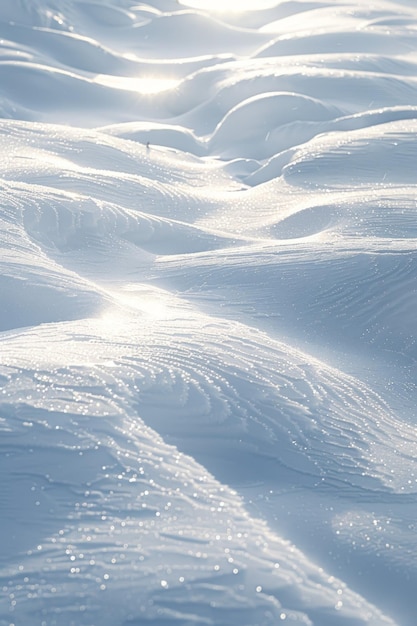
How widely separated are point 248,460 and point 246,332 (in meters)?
0.59

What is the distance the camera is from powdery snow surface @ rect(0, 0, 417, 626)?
54.4 inches

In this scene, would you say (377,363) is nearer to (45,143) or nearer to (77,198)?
(77,198)

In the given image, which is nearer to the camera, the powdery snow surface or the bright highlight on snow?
the powdery snow surface

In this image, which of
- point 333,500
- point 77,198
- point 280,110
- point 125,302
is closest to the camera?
point 333,500

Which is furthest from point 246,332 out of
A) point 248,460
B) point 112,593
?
point 112,593

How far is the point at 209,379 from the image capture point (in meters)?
1.89

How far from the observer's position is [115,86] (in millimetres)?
6148

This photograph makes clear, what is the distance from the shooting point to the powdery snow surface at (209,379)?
138 cm

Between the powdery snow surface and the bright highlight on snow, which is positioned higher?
the bright highlight on snow

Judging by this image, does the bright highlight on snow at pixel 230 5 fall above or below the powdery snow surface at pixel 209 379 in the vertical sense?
above

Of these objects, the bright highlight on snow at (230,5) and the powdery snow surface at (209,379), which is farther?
the bright highlight on snow at (230,5)

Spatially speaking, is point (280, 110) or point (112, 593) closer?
point (112, 593)

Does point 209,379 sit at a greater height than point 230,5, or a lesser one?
lesser

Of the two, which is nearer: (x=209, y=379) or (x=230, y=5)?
(x=209, y=379)
